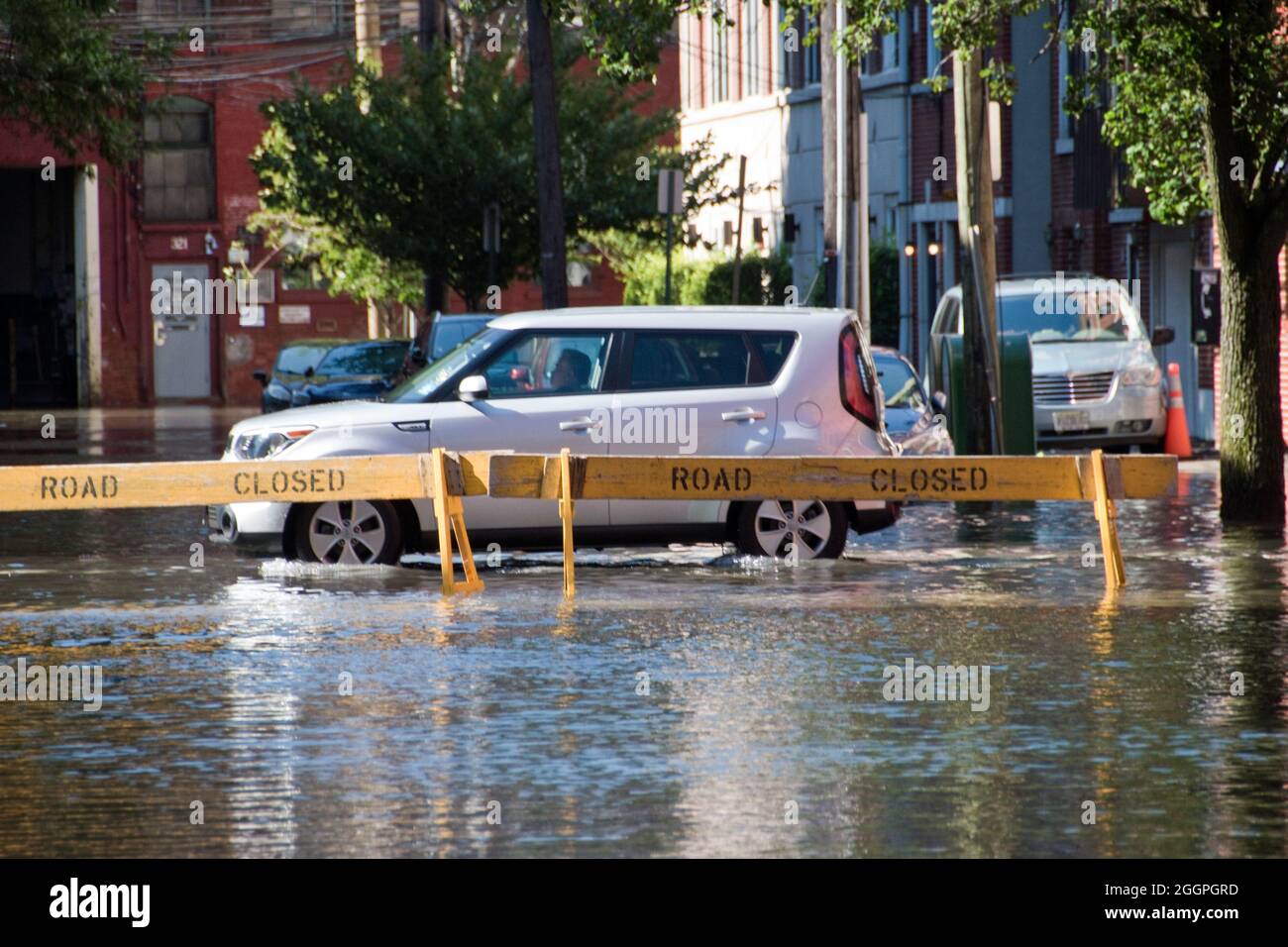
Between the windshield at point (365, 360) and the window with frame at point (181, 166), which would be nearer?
the windshield at point (365, 360)

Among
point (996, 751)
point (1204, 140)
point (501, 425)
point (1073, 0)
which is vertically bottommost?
point (996, 751)

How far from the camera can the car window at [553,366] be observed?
15828 millimetres

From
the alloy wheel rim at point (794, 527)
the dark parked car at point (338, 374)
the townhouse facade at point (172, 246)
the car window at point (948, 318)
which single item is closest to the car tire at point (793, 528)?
the alloy wheel rim at point (794, 527)

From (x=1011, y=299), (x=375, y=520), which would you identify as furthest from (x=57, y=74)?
(x=375, y=520)

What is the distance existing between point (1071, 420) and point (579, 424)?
11868mm

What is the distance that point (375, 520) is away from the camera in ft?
51.6

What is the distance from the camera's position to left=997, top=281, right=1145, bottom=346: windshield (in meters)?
27.6

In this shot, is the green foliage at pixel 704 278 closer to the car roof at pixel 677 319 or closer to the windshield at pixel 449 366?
the car roof at pixel 677 319

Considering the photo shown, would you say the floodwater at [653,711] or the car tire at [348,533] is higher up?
the car tire at [348,533]

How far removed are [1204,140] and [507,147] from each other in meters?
25.2

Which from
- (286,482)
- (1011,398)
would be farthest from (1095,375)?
(286,482)

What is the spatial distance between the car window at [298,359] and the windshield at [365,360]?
1359 millimetres

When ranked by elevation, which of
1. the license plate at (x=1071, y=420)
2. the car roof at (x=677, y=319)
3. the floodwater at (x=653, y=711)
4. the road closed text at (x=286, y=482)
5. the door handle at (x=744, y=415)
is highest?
the car roof at (x=677, y=319)
